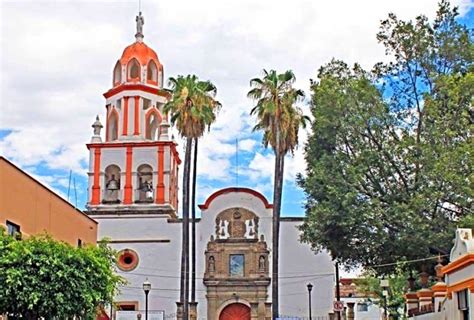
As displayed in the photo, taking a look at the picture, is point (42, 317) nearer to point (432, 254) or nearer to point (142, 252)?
point (432, 254)

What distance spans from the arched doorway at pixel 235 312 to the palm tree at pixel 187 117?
3118mm

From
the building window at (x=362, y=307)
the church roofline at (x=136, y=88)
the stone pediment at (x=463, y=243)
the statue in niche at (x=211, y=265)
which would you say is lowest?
the building window at (x=362, y=307)

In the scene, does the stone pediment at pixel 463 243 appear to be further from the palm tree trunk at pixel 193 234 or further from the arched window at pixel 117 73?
the arched window at pixel 117 73

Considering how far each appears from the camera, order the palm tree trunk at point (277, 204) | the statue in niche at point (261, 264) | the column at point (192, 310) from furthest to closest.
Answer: the statue in niche at point (261, 264) < the column at point (192, 310) < the palm tree trunk at point (277, 204)

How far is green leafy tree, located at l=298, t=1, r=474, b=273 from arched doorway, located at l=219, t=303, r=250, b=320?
14.6 meters

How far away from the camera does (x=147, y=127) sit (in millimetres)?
42375

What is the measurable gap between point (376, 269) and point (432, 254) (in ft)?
9.75

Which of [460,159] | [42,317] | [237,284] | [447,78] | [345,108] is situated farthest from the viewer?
[237,284]

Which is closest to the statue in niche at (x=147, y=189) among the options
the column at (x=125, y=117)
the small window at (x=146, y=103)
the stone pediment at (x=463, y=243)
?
the column at (x=125, y=117)

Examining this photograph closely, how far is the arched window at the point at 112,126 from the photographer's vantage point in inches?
1659

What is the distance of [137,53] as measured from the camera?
42188 mm

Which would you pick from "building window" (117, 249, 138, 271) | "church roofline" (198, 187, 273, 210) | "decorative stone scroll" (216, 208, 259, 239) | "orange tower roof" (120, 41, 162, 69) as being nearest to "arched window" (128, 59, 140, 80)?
"orange tower roof" (120, 41, 162, 69)

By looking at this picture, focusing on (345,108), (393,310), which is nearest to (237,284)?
(393,310)

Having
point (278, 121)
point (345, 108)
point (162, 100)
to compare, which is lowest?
point (345, 108)
